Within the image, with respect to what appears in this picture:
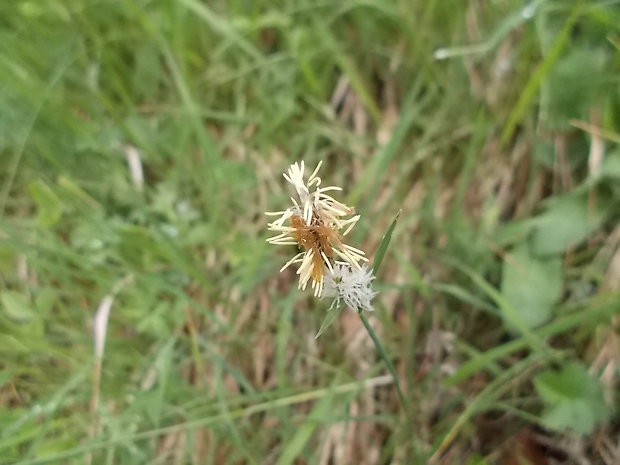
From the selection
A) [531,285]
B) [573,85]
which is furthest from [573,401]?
[573,85]

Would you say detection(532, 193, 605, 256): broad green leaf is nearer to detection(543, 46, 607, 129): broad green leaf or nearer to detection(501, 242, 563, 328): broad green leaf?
detection(501, 242, 563, 328): broad green leaf

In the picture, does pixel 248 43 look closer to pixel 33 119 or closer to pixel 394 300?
pixel 33 119

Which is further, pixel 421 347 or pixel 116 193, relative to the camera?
pixel 116 193

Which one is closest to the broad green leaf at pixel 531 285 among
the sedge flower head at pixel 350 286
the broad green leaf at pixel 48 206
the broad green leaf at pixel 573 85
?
the broad green leaf at pixel 573 85

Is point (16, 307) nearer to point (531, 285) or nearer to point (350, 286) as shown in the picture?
point (350, 286)

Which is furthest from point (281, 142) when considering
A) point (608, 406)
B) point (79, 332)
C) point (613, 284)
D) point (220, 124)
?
point (608, 406)

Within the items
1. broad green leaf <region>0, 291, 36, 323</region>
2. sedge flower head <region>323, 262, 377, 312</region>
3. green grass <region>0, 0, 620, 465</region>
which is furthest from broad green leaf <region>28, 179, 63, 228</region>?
sedge flower head <region>323, 262, 377, 312</region>
